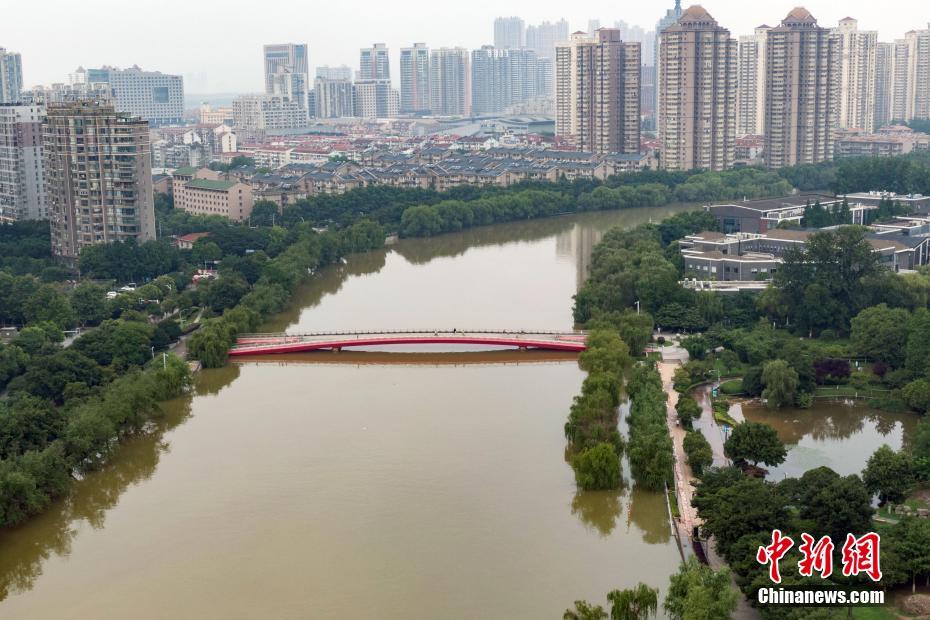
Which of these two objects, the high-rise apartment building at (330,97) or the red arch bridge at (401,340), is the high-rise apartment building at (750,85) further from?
the red arch bridge at (401,340)

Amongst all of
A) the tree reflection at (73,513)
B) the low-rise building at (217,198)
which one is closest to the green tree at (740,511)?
the tree reflection at (73,513)

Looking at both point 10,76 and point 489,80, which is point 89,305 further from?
point 489,80

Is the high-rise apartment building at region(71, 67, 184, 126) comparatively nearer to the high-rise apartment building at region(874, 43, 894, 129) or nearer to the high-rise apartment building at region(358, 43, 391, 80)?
the high-rise apartment building at region(358, 43, 391, 80)

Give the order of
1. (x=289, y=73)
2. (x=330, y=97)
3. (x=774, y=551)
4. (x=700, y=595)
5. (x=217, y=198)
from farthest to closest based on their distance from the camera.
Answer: (x=330, y=97) < (x=289, y=73) < (x=217, y=198) < (x=774, y=551) < (x=700, y=595)

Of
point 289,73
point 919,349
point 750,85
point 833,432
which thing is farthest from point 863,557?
point 289,73

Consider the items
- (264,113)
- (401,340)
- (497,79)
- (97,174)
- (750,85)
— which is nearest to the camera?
(401,340)

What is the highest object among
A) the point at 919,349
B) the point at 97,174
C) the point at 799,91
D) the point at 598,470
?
the point at 799,91

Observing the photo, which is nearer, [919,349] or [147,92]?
[919,349]

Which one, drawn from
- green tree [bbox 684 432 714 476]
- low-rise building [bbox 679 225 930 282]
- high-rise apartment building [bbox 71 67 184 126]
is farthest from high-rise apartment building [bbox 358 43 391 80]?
green tree [bbox 684 432 714 476]
